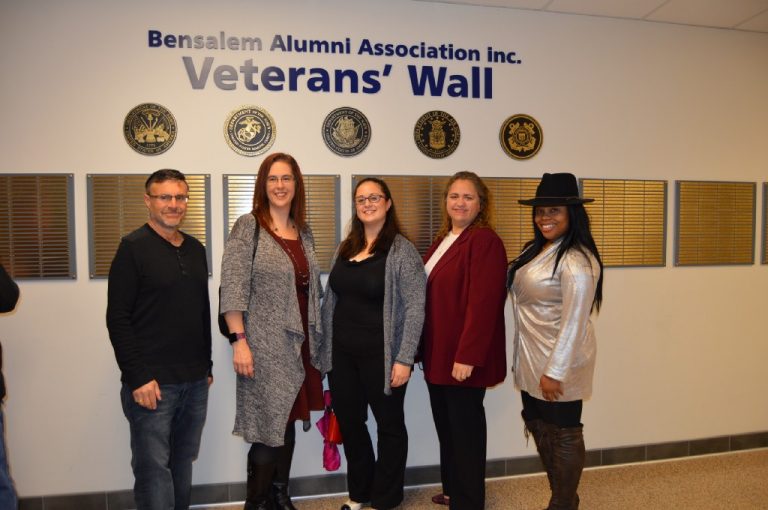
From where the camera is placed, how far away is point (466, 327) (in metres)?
2.09

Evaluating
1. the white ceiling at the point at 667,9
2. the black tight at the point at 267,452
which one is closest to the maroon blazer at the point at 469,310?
the black tight at the point at 267,452

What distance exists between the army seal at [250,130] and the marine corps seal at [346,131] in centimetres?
30

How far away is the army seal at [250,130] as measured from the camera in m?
2.62

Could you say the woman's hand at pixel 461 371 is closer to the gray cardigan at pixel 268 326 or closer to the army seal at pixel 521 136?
the gray cardigan at pixel 268 326

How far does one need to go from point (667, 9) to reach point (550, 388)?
2.39m

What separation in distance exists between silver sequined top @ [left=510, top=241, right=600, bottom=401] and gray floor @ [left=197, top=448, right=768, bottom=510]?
1.00 metres

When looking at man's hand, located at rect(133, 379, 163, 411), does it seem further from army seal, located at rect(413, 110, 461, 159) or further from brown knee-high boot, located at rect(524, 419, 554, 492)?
army seal, located at rect(413, 110, 461, 159)

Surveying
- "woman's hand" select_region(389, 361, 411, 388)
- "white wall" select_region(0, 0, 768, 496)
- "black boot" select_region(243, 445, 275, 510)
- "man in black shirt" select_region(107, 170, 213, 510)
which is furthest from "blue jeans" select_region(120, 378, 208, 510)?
"woman's hand" select_region(389, 361, 411, 388)

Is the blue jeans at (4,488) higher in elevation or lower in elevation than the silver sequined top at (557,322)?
lower

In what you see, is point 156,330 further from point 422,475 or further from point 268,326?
point 422,475

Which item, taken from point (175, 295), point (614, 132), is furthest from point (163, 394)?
point (614, 132)

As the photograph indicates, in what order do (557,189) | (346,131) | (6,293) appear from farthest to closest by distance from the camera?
(346,131), (557,189), (6,293)

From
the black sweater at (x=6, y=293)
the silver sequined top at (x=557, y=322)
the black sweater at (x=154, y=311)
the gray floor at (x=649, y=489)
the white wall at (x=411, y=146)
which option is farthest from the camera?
the gray floor at (x=649, y=489)

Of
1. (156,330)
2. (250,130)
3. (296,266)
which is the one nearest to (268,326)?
(296,266)
